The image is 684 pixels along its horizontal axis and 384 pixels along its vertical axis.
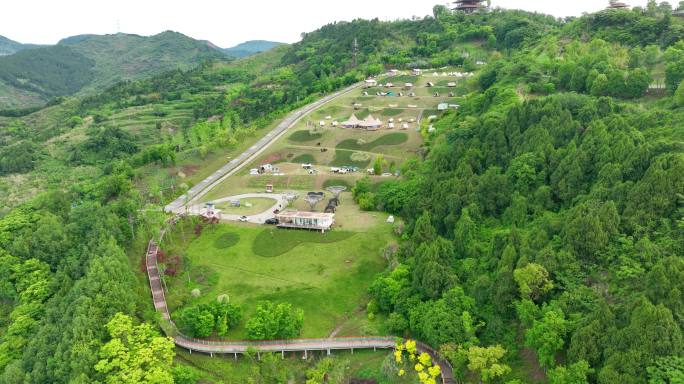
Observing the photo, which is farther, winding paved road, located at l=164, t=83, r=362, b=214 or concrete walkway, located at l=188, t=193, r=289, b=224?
winding paved road, located at l=164, t=83, r=362, b=214

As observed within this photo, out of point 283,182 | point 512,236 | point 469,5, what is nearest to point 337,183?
point 283,182

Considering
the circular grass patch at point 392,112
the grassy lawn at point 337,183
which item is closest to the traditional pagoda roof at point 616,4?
the circular grass patch at point 392,112

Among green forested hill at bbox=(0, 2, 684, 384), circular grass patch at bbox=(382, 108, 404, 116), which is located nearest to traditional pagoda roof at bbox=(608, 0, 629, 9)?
green forested hill at bbox=(0, 2, 684, 384)

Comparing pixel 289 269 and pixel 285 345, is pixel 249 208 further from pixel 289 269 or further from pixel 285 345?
pixel 285 345

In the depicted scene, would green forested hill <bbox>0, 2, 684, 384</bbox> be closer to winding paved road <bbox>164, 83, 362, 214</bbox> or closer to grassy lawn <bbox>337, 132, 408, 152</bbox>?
winding paved road <bbox>164, 83, 362, 214</bbox>

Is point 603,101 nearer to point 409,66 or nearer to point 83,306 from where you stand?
point 83,306

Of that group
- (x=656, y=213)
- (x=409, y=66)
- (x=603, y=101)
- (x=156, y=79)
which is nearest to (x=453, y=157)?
(x=603, y=101)
